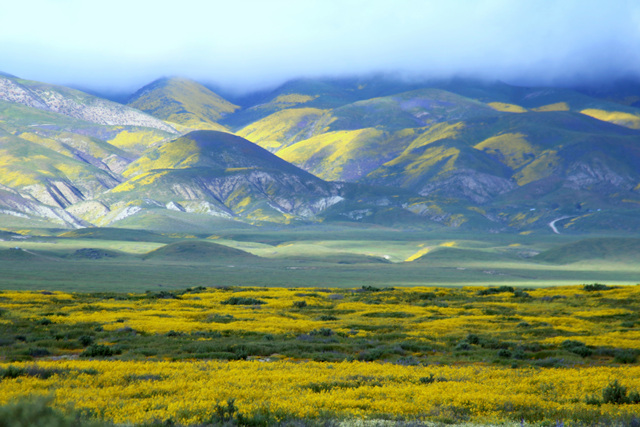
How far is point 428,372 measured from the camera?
17547mm

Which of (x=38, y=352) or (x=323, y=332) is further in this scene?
(x=323, y=332)

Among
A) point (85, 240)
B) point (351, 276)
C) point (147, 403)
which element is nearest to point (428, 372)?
point (147, 403)

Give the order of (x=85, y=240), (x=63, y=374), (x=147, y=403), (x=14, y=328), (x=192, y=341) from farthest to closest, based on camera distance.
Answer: (x=85, y=240) < (x=14, y=328) < (x=192, y=341) < (x=63, y=374) < (x=147, y=403)

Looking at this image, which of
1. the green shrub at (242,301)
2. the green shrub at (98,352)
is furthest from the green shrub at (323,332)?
the green shrub at (242,301)

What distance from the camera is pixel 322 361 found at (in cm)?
2048

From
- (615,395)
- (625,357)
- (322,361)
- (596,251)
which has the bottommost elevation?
(322,361)

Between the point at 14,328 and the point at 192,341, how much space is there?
9.08 metres

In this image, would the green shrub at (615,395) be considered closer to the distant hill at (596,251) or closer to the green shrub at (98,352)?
the green shrub at (98,352)

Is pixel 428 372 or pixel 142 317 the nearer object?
pixel 428 372

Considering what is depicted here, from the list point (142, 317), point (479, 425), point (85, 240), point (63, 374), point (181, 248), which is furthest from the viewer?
point (85, 240)

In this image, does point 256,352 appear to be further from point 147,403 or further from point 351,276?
point 351,276

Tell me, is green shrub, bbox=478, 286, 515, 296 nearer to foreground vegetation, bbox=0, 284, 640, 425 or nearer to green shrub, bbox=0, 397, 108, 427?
foreground vegetation, bbox=0, 284, 640, 425

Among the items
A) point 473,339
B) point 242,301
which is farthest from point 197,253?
point 473,339

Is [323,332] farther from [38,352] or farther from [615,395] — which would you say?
[615,395]
